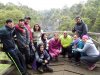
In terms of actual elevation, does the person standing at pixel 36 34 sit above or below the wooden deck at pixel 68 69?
above

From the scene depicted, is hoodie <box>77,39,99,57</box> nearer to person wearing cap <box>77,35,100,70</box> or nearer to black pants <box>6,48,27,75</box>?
→ person wearing cap <box>77,35,100,70</box>

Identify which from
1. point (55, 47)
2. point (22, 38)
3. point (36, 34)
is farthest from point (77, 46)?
point (22, 38)

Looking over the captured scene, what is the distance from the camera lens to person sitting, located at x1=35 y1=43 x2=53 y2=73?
23.0 ft

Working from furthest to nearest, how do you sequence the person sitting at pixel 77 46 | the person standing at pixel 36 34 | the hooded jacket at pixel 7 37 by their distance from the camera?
1. the person sitting at pixel 77 46
2. the person standing at pixel 36 34
3. the hooded jacket at pixel 7 37

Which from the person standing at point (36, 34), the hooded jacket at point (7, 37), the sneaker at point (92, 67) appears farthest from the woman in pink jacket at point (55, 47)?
the hooded jacket at point (7, 37)

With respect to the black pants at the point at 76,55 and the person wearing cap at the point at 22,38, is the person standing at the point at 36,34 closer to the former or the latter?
the person wearing cap at the point at 22,38

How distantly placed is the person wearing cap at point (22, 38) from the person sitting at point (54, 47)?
4.78ft

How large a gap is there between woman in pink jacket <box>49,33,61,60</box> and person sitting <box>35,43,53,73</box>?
3.34 feet

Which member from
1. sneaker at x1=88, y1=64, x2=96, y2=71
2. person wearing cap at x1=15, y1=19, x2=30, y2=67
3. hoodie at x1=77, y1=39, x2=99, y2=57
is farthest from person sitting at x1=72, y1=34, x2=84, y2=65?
person wearing cap at x1=15, y1=19, x2=30, y2=67

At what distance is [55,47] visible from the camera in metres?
8.31

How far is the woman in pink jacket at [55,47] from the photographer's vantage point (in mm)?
8180

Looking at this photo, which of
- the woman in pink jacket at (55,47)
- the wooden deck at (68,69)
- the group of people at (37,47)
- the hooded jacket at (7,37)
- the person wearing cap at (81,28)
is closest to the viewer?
the hooded jacket at (7,37)

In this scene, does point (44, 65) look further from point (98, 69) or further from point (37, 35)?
point (98, 69)

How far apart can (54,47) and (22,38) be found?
6.20 feet
